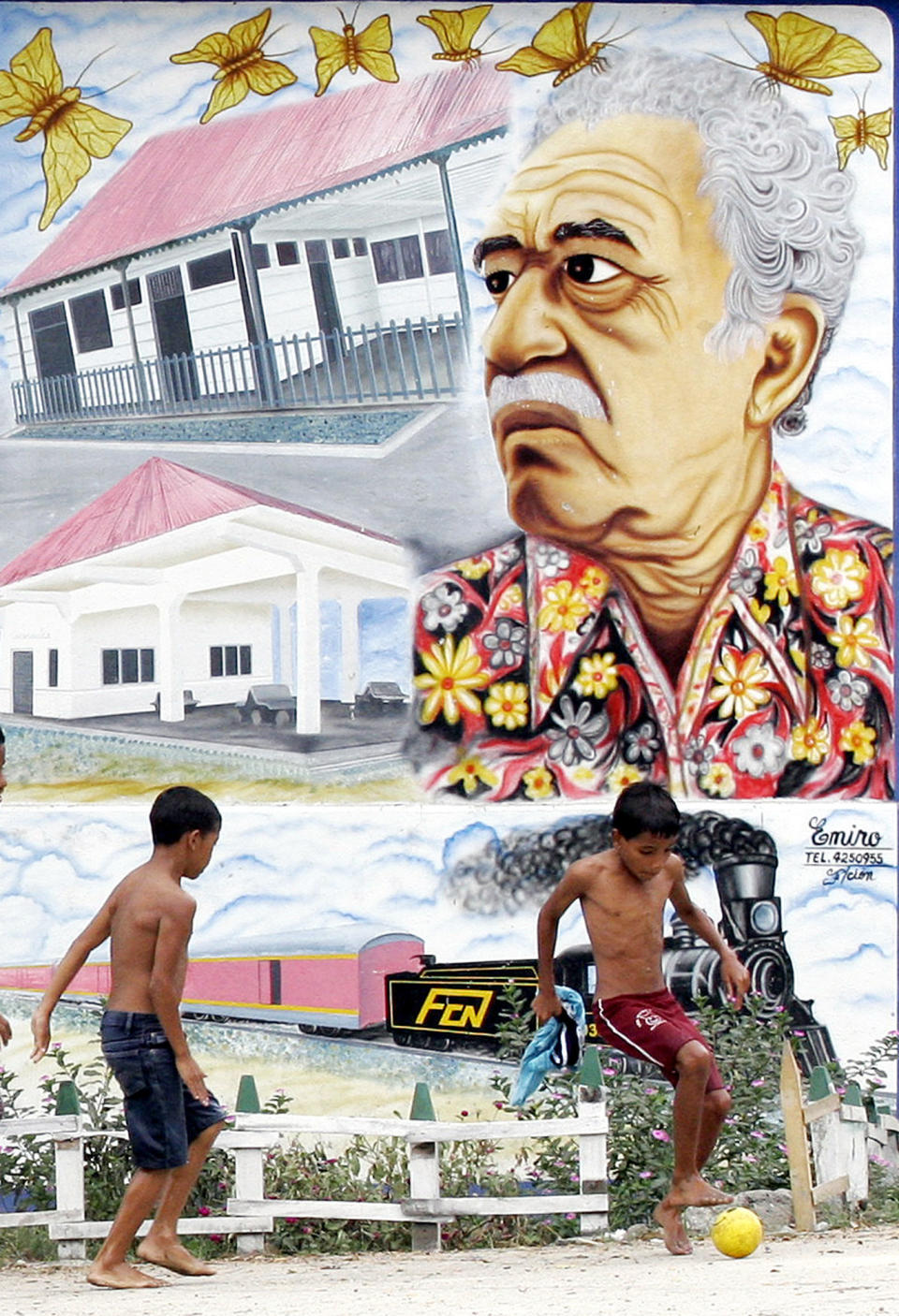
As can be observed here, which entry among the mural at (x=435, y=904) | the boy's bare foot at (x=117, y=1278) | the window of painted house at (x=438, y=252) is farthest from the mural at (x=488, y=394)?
the boy's bare foot at (x=117, y=1278)

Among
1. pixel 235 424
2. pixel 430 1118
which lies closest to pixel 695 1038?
pixel 430 1118

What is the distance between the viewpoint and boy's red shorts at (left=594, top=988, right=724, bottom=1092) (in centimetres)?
688

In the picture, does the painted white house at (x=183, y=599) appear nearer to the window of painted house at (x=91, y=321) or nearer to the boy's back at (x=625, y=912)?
the window of painted house at (x=91, y=321)

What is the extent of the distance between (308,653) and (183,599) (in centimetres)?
68

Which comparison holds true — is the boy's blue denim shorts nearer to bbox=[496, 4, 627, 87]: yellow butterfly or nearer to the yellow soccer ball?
the yellow soccer ball

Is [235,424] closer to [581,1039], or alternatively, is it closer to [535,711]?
[535,711]

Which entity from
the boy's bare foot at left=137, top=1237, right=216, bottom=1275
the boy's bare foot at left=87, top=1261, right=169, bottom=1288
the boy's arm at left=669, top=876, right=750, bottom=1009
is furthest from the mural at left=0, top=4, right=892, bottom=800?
the boy's bare foot at left=87, top=1261, right=169, bottom=1288

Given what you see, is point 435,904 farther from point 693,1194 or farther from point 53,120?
point 53,120

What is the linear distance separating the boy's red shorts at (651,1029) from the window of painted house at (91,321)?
14.9ft

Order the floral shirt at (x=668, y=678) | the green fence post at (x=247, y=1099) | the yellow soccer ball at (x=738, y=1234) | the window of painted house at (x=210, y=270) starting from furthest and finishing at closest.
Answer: the window of painted house at (x=210, y=270) → the floral shirt at (x=668, y=678) → the green fence post at (x=247, y=1099) → the yellow soccer ball at (x=738, y=1234)

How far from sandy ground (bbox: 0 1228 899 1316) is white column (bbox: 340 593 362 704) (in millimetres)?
2895

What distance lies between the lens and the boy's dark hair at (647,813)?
272 inches

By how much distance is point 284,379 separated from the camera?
9586mm

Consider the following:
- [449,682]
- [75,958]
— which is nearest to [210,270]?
[449,682]
